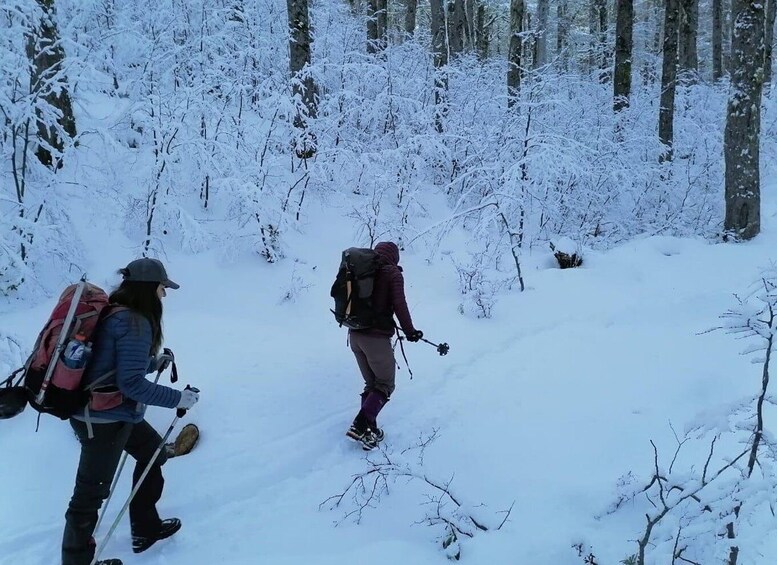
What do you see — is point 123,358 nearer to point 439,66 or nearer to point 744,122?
point 744,122

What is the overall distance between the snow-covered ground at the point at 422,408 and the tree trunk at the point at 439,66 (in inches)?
153

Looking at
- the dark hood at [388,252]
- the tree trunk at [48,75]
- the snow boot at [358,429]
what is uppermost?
the tree trunk at [48,75]

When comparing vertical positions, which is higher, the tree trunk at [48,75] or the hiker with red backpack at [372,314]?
the tree trunk at [48,75]

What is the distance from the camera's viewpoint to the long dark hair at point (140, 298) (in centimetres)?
304

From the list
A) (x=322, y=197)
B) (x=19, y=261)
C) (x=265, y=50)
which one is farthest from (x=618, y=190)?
(x=19, y=261)

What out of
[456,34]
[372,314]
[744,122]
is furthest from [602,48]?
[372,314]

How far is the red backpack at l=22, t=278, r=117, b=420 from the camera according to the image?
9.20 ft

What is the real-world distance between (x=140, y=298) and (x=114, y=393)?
1.85ft

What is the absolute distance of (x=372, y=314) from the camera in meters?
4.42

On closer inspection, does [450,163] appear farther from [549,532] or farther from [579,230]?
[549,532]

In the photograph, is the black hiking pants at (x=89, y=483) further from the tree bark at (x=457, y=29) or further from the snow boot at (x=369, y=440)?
the tree bark at (x=457, y=29)

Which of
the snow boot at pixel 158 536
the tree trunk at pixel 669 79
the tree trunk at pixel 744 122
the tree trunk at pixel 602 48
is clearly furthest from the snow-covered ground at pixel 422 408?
the tree trunk at pixel 602 48

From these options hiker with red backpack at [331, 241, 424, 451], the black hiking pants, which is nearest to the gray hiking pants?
hiker with red backpack at [331, 241, 424, 451]

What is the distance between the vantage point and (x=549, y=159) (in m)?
7.55
